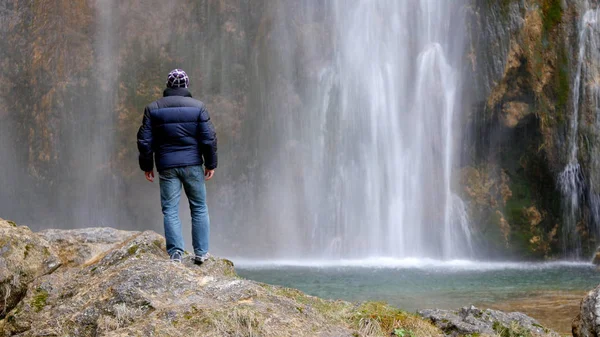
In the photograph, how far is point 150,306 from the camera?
147 inches

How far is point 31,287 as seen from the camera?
14.2 feet

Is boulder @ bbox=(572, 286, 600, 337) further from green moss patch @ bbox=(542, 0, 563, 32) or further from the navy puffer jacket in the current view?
green moss patch @ bbox=(542, 0, 563, 32)

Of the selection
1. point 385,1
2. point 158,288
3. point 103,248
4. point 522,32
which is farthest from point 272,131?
point 158,288

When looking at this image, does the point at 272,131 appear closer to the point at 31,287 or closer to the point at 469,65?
the point at 469,65

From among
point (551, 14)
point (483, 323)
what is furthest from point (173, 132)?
point (551, 14)

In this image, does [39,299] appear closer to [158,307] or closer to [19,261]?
[19,261]

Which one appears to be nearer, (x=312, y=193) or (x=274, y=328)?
(x=274, y=328)

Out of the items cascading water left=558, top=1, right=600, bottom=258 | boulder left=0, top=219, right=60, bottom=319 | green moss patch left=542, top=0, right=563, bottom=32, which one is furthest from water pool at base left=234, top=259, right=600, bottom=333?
green moss patch left=542, top=0, right=563, bottom=32

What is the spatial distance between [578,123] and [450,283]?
7947 millimetres

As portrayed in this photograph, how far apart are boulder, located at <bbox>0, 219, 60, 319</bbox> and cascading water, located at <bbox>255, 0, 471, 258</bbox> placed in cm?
1537

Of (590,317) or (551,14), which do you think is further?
(551,14)

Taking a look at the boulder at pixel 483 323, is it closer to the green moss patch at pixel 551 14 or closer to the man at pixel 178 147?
the man at pixel 178 147

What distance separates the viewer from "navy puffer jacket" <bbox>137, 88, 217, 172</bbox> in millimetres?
5480

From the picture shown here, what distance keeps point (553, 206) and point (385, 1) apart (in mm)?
8228
